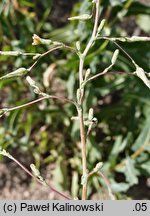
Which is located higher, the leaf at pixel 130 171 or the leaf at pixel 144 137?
the leaf at pixel 144 137

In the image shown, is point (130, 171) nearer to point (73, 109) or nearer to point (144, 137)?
point (144, 137)

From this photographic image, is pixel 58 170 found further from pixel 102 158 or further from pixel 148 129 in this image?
pixel 148 129

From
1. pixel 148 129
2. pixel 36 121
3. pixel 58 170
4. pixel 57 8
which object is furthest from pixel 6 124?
pixel 57 8

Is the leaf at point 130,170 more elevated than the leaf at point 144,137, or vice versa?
the leaf at point 144,137

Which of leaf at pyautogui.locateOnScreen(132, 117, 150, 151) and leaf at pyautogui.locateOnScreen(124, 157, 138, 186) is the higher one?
leaf at pyautogui.locateOnScreen(132, 117, 150, 151)

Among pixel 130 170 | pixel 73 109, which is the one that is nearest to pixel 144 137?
pixel 130 170

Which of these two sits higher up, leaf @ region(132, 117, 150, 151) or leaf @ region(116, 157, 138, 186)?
leaf @ region(132, 117, 150, 151)

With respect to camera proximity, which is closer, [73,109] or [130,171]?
[130,171]

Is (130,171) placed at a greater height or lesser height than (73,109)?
lesser

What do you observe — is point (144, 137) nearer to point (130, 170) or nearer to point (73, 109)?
point (130, 170)
